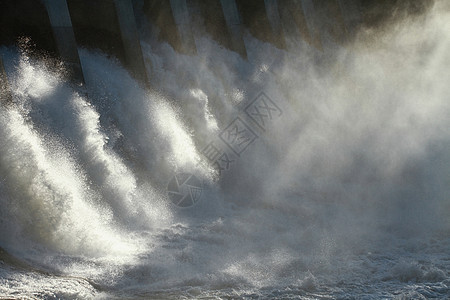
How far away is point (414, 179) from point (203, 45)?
4.39m

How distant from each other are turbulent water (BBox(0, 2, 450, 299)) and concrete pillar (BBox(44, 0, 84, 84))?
0.29 m

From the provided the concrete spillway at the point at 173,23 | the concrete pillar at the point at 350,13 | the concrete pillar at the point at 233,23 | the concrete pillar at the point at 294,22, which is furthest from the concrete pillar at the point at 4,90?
the concrete pillar at the point at 350,13

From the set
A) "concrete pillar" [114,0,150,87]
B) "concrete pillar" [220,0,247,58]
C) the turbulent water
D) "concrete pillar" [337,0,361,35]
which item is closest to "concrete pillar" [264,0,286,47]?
the turbulent water

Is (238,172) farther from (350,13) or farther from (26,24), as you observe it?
(350,13)

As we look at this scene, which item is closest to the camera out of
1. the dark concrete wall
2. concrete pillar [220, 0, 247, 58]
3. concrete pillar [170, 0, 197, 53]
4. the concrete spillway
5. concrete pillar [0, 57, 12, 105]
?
concrete pillar [0, 57, 12, 105]

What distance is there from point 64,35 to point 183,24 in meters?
2.25

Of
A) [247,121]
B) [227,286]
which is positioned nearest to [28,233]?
[227,286]

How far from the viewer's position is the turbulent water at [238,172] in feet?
12.0

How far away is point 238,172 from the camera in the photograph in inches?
248

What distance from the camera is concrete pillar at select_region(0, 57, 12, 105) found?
4916mm

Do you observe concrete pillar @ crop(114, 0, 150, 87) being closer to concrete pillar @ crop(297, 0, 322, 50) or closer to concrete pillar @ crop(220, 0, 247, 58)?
concrete pillar @ crop(220, 0, 247, 58)

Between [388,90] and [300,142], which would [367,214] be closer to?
[300,142]

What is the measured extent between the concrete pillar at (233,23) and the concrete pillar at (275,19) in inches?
34.1

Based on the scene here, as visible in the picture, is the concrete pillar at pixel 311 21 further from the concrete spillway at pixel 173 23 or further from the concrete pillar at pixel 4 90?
the concrete pillar at pixel 4 90
